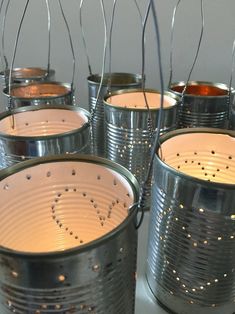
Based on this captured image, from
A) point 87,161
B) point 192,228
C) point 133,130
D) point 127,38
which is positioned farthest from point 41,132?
point 127,38

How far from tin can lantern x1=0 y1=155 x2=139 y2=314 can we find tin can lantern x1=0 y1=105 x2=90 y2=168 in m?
0.08

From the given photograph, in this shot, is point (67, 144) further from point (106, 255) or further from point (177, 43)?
point (177, 43)

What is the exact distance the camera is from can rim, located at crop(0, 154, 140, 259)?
1.01 ft

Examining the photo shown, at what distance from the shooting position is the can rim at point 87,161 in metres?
0.31

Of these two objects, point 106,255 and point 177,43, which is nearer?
point 106,255

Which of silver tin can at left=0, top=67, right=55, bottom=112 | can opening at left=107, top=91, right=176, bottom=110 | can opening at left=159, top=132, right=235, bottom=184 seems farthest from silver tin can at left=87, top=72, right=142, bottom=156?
can opening at left=159, top=132, right=235, bottom=184

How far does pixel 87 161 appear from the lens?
1.55 ft

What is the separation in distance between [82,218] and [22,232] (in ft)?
0.32

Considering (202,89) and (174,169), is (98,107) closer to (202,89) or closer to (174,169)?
(202,89)

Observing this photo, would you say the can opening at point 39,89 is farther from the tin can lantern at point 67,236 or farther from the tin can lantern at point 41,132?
the tin can lantern at point 67,236

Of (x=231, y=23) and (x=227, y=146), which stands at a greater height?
(x=231, y=23)

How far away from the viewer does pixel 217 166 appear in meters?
0.65

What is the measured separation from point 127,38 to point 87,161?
903 mm

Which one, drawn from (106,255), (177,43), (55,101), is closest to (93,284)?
(106,255)
